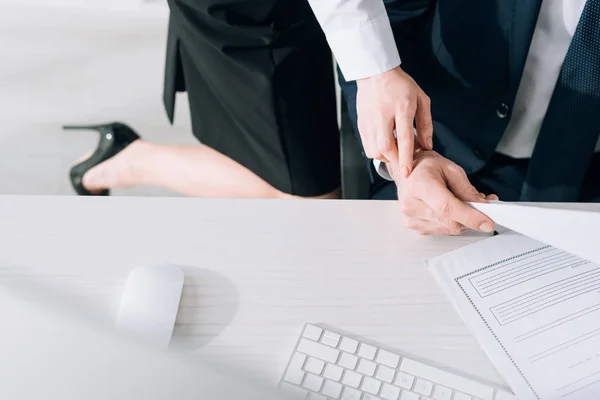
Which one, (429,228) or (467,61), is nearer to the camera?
(429,228)

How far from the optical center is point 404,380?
2.12 ft

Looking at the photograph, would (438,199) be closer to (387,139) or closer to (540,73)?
(387,139)

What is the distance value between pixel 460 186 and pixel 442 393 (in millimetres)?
246

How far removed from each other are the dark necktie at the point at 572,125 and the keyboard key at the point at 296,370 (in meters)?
0.54

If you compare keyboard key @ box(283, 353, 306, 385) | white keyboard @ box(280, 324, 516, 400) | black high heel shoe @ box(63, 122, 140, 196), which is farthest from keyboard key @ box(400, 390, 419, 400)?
black high heel shoe @ box(63, 122, 140, 196)

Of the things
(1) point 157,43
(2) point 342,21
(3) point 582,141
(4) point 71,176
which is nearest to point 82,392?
(2) point 342,21

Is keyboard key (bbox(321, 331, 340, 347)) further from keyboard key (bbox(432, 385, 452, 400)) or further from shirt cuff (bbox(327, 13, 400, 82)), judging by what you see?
shirt cuff (bbox(327, 13, 400, 82))

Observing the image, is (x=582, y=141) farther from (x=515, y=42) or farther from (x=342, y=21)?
(x=342, y=21)

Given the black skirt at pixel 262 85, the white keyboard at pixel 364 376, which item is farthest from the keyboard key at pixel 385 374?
the black skirt at pixel 262 85

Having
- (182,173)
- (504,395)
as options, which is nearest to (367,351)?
(504,395)

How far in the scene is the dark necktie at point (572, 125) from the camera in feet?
2.73

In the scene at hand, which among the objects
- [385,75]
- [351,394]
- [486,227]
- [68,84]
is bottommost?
[68,84]

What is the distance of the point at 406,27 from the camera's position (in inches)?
39.6

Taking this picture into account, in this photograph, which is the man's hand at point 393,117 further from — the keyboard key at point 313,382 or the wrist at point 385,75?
the keyboard key at point 313,382
